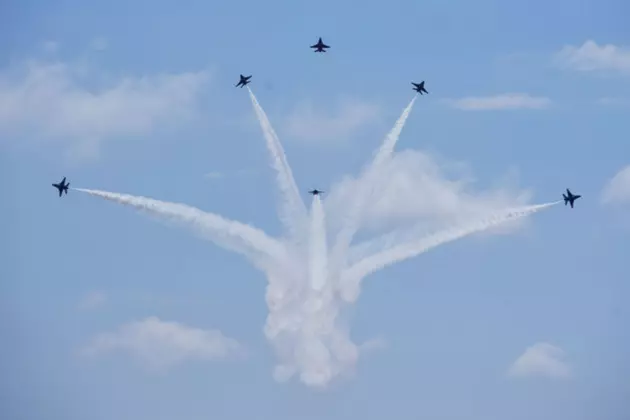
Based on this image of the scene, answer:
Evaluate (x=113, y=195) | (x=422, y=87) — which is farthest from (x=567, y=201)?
(x=113, y=195)

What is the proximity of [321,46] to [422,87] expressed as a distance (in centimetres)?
1481

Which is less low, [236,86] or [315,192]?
[236,86]

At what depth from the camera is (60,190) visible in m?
188

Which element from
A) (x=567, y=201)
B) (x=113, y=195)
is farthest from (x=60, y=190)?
→ (x=567, y=201)

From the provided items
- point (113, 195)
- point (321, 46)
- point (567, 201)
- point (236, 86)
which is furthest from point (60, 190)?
point (567, 201)

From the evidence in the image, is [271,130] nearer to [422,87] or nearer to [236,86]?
[236,86]

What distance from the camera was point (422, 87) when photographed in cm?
19312

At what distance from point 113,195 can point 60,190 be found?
11.3 m

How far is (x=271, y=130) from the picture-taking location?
601 ft

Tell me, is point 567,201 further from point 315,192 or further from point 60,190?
point 60,190

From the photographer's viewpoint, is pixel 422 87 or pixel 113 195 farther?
pixel 422 87

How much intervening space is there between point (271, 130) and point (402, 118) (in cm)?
1679

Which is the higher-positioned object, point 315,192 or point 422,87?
point 422,87

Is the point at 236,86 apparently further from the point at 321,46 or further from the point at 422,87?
the point at 422,87
